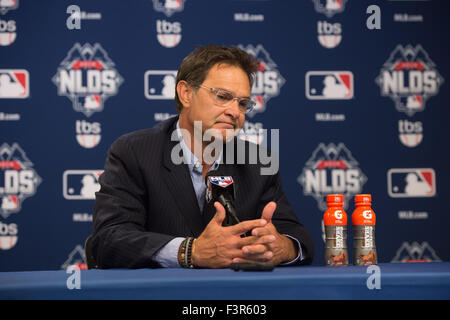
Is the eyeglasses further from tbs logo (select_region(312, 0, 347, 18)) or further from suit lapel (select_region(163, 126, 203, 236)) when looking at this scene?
tbs logo (select_region(312, 0, 347, 18))

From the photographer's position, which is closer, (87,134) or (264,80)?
(87,134)

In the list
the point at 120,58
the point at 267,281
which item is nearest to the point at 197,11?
the point at 120,58

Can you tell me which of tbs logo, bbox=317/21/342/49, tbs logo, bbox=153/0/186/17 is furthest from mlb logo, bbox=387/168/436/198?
tbs logo, bbox=153/0/186/17

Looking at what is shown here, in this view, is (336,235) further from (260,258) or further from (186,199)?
(186,199)

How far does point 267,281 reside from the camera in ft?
3.51

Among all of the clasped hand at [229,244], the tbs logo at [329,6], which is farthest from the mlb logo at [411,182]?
the clasped hand at [229,244]

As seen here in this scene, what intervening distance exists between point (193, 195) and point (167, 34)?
1.77 meters

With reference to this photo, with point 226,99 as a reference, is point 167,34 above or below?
above

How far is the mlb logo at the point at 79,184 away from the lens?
3178 millimetres

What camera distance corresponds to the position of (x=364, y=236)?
1.58 meters

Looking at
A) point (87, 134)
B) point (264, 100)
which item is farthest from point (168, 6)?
point (87, 134)

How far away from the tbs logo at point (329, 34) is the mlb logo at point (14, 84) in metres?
1.99

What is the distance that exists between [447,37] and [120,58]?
228 cm
